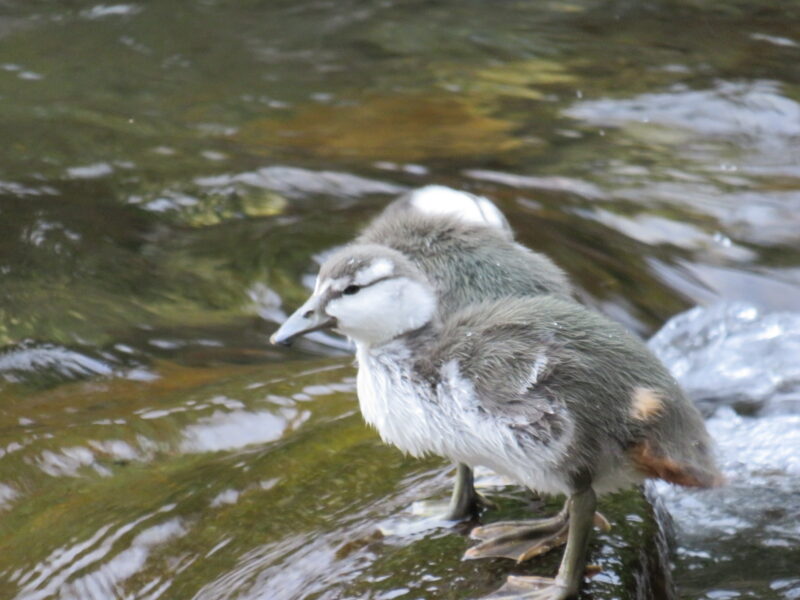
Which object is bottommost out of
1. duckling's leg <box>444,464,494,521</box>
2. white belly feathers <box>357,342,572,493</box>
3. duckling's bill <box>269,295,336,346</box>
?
duckling's leg <box>444,464,494,521</box>

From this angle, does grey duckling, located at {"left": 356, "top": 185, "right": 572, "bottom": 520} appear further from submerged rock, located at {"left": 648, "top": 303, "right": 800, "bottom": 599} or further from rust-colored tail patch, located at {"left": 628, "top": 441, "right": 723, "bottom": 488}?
submerged rock, located at {"left": 648, "top": 303, "right": 800, "bottom": 599}

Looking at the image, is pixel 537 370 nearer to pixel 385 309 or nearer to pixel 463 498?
pixel 385 309

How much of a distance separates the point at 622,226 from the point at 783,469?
287 cm

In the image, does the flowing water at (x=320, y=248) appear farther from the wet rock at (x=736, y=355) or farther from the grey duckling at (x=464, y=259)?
the grey duckling at (x=464, y=259)

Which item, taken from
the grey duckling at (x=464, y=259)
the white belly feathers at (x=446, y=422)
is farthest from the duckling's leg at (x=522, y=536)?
the white belly feathers at (x=446, y=422)

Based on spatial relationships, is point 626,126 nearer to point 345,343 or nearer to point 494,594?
point 345,343

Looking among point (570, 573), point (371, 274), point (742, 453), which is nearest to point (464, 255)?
point (371, 274)

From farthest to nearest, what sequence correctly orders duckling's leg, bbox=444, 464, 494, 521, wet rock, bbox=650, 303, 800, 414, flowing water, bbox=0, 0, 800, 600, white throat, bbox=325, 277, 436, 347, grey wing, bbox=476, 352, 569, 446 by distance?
wet rock, bbox=650, 303, 800, 414 < flowing water, bbox=0, 0, 800, 600 < duckling's leg, bbox=444, 464, 494, 521 < white throat, bbox=325, 277, 436, 347 < grey wing, bbox=476, 352, 569, 446

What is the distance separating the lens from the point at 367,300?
3.98 m

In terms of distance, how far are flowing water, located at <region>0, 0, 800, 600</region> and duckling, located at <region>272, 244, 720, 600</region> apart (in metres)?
0.52

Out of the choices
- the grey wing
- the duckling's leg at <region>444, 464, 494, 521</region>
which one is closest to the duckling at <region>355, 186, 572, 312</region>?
the grey wing

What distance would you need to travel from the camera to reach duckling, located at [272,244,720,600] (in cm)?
358

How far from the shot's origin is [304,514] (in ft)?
14.8

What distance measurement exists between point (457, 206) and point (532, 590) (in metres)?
1.58
